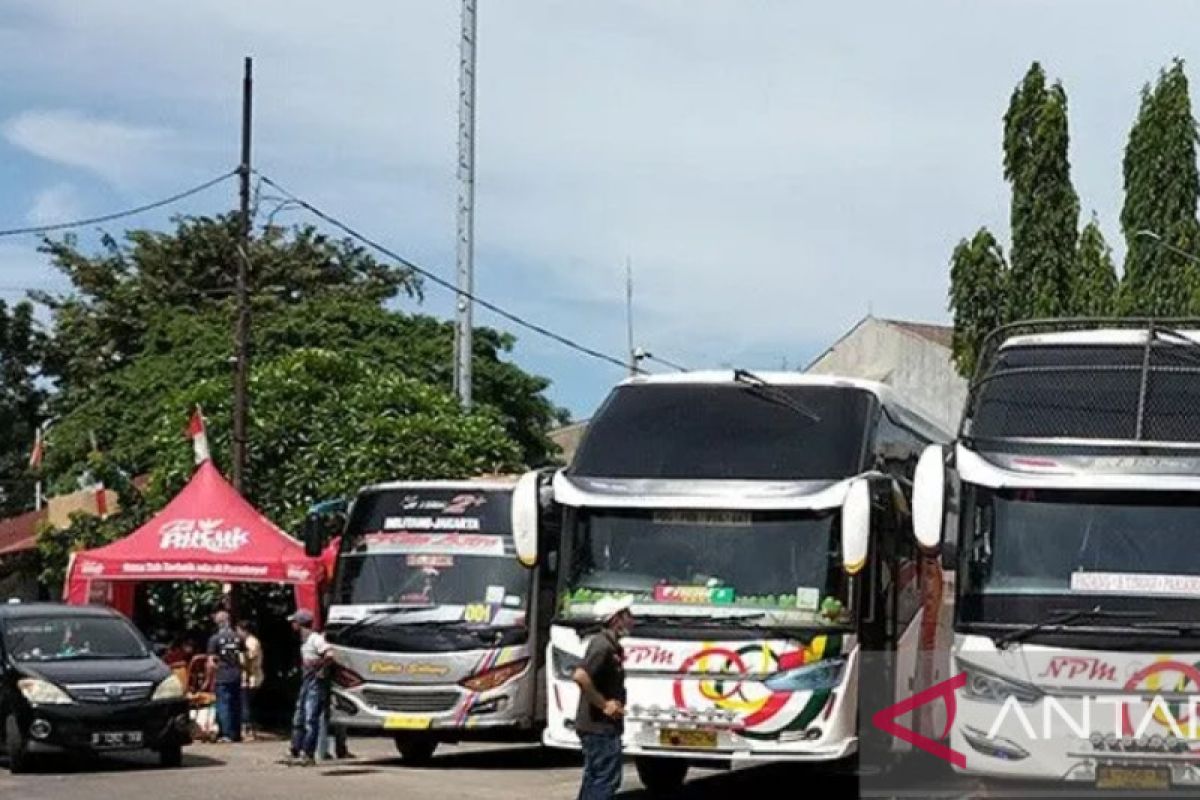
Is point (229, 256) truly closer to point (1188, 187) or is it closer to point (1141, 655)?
point (1188, 187)

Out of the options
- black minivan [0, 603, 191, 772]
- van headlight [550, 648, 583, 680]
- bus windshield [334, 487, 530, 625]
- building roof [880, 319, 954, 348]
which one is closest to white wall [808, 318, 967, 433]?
building roof [880, 319, 954, 348]

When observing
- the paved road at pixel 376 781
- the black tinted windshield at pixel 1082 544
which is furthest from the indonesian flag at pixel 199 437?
the black tinted windshield at pixel 1082 544

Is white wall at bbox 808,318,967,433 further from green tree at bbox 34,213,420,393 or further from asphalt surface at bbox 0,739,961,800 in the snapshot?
asphalt surface at bbox 0,739,961,800

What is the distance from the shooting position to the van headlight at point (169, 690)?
2088 centimetres

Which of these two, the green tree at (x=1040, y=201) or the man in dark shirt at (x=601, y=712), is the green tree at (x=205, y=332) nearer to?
the green tree at (x=1040, y=201)

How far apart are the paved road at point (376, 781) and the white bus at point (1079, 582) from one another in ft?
7.47

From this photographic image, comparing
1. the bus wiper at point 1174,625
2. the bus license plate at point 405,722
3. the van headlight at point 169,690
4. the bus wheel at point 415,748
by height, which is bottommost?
the bus wheel at point 415,748

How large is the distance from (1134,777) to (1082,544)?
62.2 inches

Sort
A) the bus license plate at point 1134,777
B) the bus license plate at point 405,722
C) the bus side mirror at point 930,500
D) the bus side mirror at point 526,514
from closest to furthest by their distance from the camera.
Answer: the bus license plate at point 1134,777, the bus side mirror at point 930,500, the bus side mirror at point 526,514, the bus license plate at point 405,722

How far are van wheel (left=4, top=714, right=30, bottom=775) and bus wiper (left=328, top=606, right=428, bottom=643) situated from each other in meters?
3.29

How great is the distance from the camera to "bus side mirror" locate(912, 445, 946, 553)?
540 inches

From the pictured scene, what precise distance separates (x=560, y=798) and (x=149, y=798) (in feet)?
11.7

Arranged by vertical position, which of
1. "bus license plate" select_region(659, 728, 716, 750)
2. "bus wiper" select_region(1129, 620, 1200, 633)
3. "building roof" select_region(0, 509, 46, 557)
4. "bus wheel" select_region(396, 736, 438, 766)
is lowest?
"building roof" select_region(0, 509, 46, 557)

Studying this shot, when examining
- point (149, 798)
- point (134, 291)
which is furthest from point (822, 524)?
point (134, 291)
